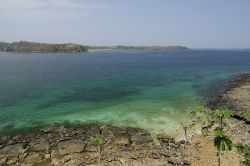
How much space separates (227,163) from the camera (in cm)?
3244

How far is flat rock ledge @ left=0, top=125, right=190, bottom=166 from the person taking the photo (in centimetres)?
3409

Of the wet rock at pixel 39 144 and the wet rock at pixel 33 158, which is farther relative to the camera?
the wet rock at pixel 39 144

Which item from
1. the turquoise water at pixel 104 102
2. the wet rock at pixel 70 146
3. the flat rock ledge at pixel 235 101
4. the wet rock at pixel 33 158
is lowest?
the wet rock at pixel 33 158

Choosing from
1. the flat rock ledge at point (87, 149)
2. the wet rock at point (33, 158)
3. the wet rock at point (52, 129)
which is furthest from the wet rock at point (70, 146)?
the wet rock at point (52, 129)

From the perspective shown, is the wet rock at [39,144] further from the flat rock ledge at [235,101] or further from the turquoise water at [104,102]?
the flat rock ledge at [235,101]

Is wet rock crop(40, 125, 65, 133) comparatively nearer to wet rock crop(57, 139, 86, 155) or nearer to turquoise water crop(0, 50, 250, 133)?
turquoise water crop(0, 50, 250, 133)

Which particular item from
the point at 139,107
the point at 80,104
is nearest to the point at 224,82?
the point at 139,107

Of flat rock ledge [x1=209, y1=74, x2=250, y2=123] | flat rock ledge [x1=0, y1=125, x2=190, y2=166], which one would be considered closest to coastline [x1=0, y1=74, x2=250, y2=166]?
flat rock ledge [x1=0, y1=125, x2=190, y2=166]

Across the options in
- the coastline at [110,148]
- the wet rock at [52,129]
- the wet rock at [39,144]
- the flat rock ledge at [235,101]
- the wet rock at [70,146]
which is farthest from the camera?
the flat rock ledge at [235,101]

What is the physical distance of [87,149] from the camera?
37.3m

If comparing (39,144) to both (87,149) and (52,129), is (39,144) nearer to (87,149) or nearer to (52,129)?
(52,129)

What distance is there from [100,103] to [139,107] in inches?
378

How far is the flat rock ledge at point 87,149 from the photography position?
3409 centimetres

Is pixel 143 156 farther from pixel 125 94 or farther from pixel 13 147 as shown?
pixel 125 94
